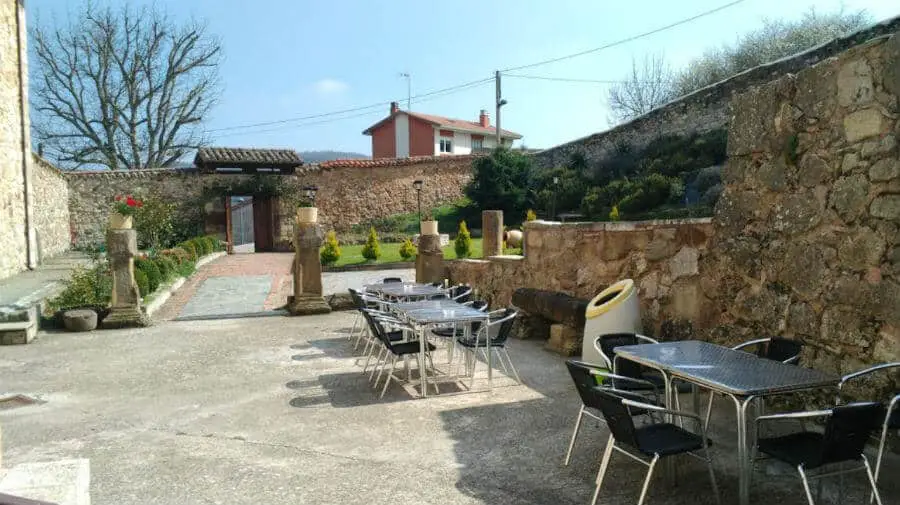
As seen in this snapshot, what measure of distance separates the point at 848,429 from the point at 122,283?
893cm

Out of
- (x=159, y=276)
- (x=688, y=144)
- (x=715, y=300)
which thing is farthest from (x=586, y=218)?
(x=715, y=300)

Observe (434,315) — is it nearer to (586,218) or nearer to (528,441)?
(528,441)

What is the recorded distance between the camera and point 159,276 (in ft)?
37.5

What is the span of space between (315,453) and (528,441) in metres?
1.32

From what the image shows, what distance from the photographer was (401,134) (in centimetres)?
3691

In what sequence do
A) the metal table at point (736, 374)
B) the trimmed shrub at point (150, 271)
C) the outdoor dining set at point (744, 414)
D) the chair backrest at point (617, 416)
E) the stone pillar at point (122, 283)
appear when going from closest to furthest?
the outdoor dining set at point (744, 414)
the chair backrest at point (617, 416)
the metal table at point (736, 374)
the stone pillar at point (122, 283)
the trimmed shrub at point (150, 271)

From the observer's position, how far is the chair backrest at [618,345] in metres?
3.90

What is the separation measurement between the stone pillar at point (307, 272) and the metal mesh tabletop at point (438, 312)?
154 inches

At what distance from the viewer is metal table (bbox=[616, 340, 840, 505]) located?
9.16ft

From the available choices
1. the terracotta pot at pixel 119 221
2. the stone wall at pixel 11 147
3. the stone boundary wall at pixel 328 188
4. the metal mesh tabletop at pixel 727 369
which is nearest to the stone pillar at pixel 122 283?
the terracotta pot at pixel 119 221

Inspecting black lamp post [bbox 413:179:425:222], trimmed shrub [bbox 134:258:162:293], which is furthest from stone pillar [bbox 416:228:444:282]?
black lamp post [bbox 413:179:425:222]

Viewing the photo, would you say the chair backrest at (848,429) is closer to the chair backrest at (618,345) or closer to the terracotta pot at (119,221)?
the chair backrest at (618,345)

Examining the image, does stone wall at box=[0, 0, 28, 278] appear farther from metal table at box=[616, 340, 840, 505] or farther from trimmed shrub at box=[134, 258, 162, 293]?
metal table at box=[616, 340, 840, 505]

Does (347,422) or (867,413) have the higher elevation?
(867,413)
